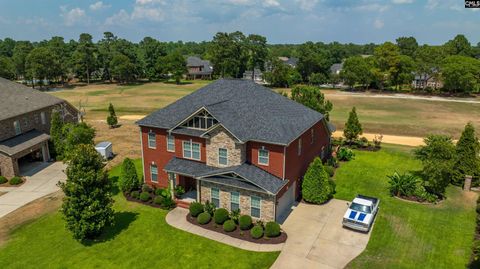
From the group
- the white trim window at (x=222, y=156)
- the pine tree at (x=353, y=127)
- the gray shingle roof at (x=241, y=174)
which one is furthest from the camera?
the pine tree at (x=353, y=127)

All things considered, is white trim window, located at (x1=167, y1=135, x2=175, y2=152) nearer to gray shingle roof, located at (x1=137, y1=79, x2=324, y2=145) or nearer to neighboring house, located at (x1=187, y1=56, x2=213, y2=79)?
gray shingle roof, located at (x1=137, y1=79, x2=324, y2=145)

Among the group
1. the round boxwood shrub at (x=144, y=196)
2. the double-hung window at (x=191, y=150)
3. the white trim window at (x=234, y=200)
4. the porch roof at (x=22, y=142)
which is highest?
the double-hung window at (x=191, y=150)

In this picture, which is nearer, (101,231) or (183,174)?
(101,231)

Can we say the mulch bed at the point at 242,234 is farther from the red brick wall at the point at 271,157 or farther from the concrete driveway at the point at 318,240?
the red brick wall at the point at 271,157

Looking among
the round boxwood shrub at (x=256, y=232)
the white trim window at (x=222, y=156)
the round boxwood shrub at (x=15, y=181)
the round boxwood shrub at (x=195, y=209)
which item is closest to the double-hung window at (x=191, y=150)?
the white trim window at (x=222, y=156)

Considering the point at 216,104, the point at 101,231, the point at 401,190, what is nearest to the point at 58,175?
the point at 101,231

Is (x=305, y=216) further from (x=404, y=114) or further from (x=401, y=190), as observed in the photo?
(x=404, y=114)

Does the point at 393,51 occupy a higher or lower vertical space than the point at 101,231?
higher
